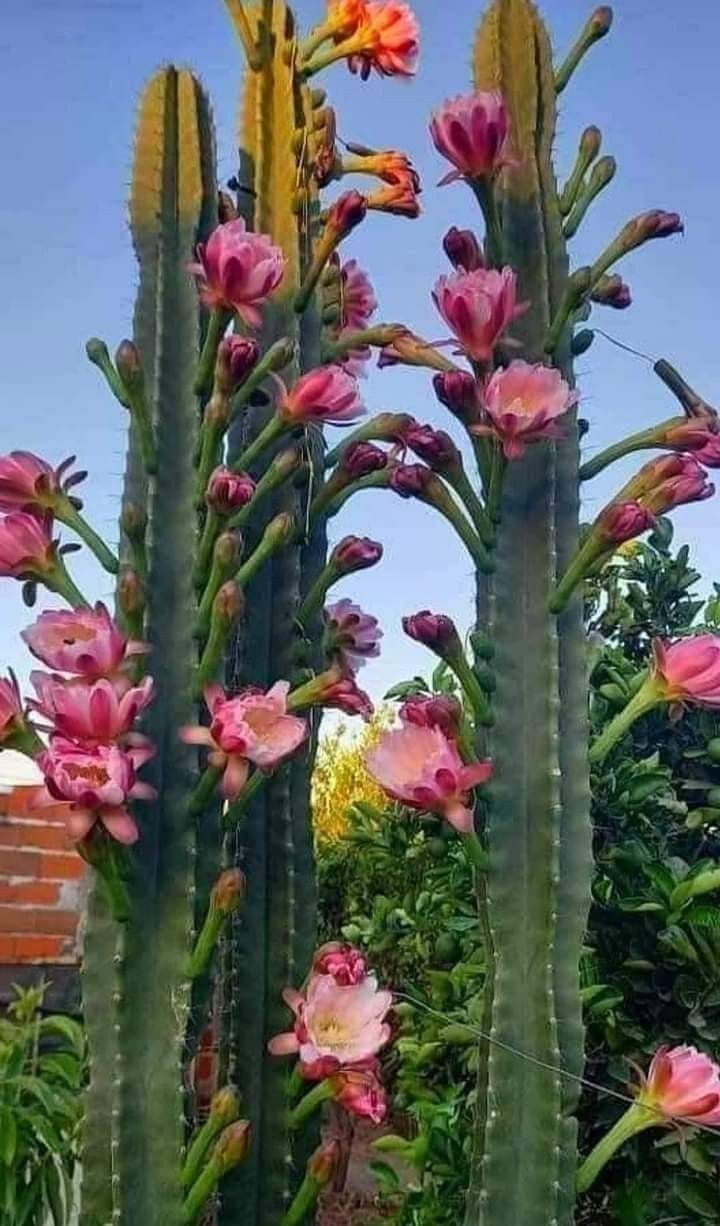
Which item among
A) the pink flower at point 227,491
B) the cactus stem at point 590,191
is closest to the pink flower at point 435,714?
the pink flower at point 227,491

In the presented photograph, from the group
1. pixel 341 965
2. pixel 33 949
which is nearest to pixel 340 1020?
pixel 341 965

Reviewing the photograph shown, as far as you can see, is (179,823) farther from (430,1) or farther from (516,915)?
(430,1)

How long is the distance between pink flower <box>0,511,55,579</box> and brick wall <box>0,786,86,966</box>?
1784 millimetres

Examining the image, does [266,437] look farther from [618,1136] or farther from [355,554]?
[618,1136]

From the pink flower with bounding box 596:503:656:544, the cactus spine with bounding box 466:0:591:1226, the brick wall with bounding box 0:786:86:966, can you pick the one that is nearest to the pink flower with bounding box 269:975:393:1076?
the cactus spine with bounding box 466:0:591:1226

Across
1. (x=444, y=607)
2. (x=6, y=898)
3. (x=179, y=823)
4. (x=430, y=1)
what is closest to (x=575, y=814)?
(x=444, y=607)

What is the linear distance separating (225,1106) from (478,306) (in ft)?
2.34

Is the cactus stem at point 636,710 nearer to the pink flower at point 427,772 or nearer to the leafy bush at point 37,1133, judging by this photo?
the pink flower at point 427,772

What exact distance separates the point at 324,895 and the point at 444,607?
9.43ft

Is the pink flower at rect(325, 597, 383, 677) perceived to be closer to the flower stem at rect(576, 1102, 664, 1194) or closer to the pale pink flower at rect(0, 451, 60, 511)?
the pale pink flower at rect(0, 451, 60, 511)

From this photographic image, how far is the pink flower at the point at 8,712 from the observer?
114 centimetres

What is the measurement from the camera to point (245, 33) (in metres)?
1.45

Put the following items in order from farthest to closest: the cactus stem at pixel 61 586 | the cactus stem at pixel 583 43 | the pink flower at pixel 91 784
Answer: the cactus stem at pixel 583 43 → the cactus stem at pixel 61 586 → the pink flower at pixel 91 784

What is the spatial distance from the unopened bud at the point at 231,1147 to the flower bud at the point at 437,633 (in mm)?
438
